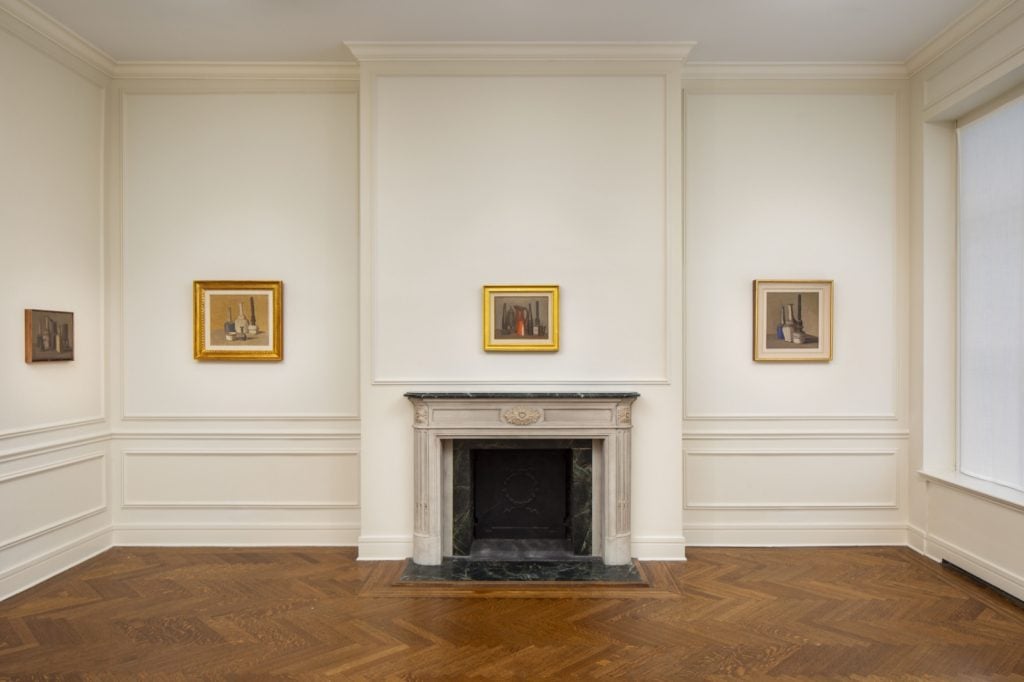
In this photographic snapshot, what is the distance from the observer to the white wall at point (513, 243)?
4.76 metres

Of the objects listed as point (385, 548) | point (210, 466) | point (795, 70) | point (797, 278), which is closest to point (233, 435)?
point (210, 466)

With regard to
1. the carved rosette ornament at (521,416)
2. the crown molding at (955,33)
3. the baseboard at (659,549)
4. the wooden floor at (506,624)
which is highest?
the crown molding at (955,33)

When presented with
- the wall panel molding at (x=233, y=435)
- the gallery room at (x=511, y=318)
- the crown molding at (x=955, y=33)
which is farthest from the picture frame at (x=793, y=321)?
the wall panel molding at (x=233, y=435)

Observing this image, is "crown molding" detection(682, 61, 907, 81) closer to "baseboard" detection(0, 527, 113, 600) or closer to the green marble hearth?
the green marble hearth

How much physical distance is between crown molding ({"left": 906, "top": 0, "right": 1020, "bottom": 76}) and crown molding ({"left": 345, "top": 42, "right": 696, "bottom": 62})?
1.73 m

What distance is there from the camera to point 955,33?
14.5 ft

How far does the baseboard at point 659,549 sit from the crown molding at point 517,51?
11.6 feet

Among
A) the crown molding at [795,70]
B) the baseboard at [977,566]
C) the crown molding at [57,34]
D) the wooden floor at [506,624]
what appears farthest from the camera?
the crown molding at [795,70]

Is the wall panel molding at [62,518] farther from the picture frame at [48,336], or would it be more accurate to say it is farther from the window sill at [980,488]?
the window sill at [980,488]

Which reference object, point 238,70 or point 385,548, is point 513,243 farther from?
point 238,70

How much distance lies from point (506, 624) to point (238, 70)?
453cm

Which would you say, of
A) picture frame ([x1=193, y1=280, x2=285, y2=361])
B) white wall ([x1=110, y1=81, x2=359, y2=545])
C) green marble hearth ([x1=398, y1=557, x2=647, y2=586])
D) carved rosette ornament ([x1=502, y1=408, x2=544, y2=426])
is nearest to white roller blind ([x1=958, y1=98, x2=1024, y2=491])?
green marble hearth ([x1=398, y1=557, x2=647, y2=586])

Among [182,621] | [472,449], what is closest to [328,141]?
[472,449]

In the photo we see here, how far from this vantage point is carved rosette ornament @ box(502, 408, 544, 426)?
180 inches
